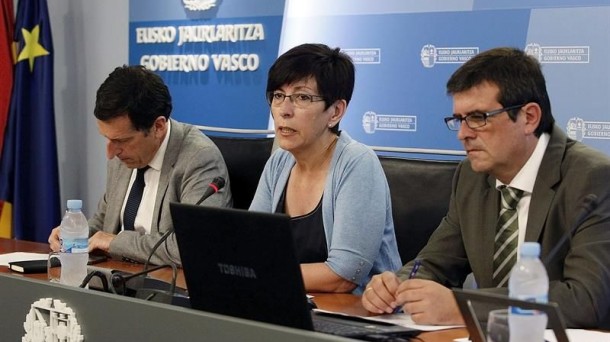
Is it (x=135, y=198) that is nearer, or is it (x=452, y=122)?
(x=452, y=122)

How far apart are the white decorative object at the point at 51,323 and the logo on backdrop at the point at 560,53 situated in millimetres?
2119

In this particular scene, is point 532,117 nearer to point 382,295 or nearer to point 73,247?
point 382,295

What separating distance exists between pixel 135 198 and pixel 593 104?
1.65m

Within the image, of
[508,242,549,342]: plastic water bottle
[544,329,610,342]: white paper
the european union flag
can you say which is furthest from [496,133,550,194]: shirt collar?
the european union flag

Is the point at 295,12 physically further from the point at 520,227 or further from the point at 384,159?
the point at 520,227

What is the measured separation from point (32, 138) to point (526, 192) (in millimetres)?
3402

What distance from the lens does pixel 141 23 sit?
505cm

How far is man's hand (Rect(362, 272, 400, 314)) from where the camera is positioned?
220 cm

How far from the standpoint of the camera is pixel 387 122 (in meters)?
4.08

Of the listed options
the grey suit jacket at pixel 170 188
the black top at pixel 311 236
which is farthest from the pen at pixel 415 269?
the grey suit jacket at pixel 170 188

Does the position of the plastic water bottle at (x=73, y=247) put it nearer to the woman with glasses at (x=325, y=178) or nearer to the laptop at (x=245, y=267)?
the woman with glasses at (x=325, y=178)

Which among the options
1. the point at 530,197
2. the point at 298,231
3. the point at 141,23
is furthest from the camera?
the point at 141,23

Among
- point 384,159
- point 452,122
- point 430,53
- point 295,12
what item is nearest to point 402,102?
point 430,53

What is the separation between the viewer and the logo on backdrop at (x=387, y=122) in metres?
3.99
